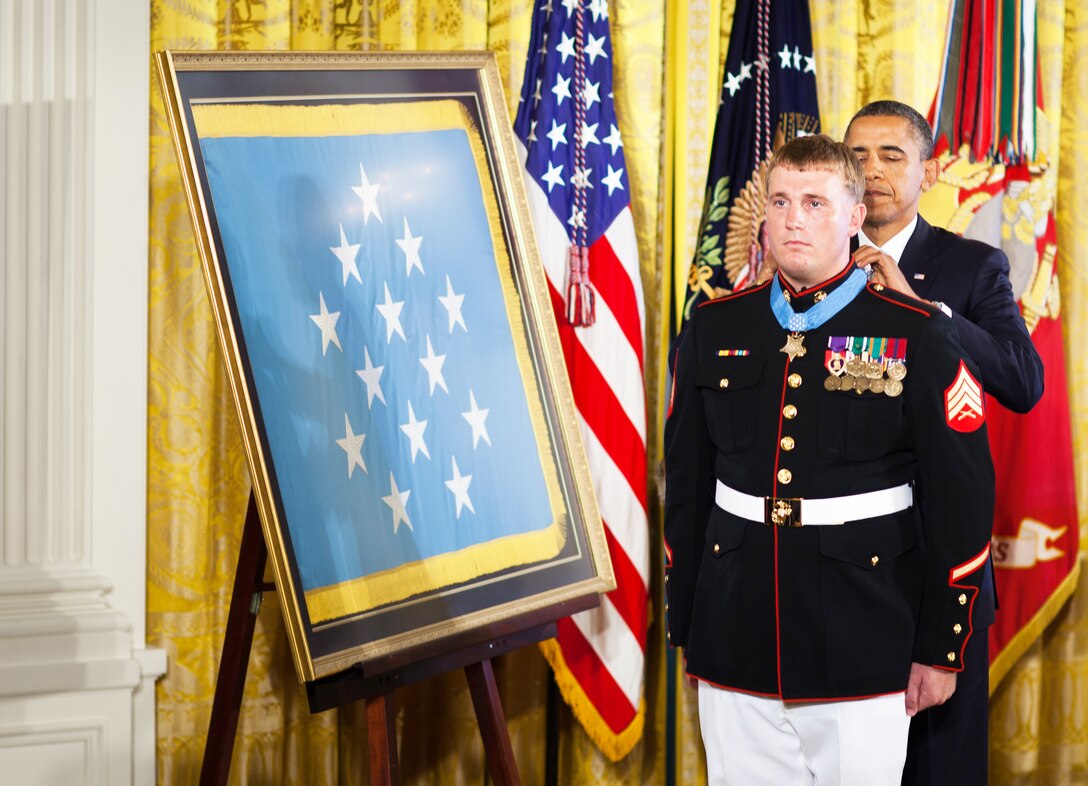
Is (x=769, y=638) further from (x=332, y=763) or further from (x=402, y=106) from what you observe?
(x=332, y=763)

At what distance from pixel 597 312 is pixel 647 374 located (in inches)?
10.5

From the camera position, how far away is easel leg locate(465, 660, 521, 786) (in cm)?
214

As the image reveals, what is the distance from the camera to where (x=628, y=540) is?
2.79m

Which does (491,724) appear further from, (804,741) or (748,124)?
(748,124)

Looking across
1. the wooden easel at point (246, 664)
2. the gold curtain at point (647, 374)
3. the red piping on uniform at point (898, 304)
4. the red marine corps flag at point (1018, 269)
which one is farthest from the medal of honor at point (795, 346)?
the red marine corps flag at point (1018, 269)

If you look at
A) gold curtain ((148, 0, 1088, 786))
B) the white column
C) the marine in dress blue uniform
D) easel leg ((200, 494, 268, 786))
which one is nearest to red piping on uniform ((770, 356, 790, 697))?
the marine in dress blue uniform

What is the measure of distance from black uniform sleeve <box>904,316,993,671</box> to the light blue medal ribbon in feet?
0.43

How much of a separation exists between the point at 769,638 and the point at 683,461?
33 cm

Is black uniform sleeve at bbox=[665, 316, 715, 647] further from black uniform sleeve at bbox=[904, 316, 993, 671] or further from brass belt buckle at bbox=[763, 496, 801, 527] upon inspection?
black uniform sleeve at bbox=[904, 316, 993, 671]

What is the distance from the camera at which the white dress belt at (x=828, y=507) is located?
1737mm

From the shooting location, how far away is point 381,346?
196 centimetres

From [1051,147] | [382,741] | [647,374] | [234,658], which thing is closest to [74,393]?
[234,658]

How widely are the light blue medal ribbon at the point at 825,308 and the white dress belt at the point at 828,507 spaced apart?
0.27m

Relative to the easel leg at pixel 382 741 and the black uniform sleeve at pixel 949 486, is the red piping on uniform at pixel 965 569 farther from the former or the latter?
the easel leg at pixel 382 741
